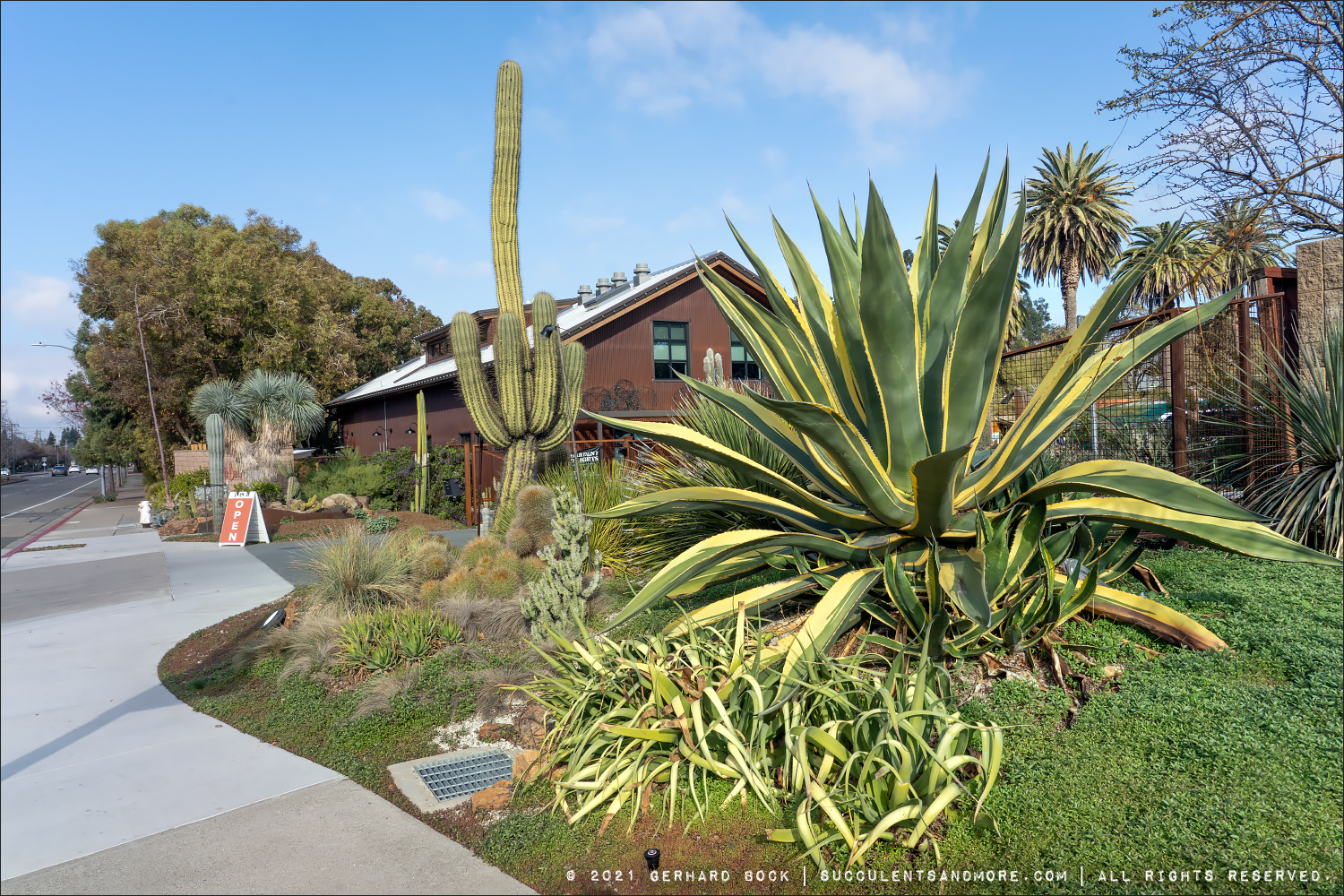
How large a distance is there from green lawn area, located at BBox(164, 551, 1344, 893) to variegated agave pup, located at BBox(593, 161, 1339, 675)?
1.09ft

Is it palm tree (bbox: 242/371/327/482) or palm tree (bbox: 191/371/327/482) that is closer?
palm tree (bbox: 191/371/327/482)

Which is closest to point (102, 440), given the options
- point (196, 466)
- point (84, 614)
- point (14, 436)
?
point (196, 466)

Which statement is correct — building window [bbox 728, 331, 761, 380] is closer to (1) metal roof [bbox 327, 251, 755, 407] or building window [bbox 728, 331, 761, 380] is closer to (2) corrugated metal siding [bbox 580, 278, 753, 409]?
(2) corrugated metal siding [bbox 580, 278, 753, 409]

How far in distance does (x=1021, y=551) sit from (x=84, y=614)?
8.02m

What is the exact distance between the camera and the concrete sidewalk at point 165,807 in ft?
8.41

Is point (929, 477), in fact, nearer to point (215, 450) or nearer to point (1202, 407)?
point (1202, 407)

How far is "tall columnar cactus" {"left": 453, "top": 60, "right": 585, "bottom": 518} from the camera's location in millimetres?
13312

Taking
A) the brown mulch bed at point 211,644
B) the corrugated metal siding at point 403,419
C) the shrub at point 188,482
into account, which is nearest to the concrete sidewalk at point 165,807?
the brown mulch bed at point 211,644

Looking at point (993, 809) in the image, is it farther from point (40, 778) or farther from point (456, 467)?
point (456, 467)

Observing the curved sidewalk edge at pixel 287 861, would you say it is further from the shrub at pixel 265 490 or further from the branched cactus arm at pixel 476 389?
the shrub at pixel 265 490

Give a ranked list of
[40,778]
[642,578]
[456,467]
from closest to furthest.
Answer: [40,778] < [642,578] < [456,467]

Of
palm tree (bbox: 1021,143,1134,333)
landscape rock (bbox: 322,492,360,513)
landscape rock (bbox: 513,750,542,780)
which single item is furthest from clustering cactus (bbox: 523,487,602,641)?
palm tree (bbox: 1021,143,1134,333)

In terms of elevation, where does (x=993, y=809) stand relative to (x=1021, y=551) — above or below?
below

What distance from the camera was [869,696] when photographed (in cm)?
342
